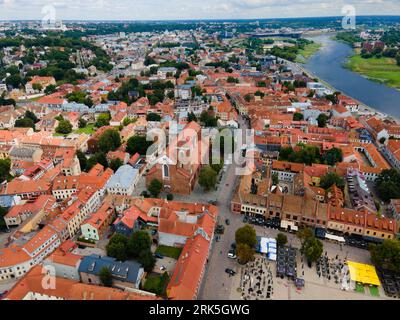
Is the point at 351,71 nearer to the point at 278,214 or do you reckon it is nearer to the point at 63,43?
the point at 278,214

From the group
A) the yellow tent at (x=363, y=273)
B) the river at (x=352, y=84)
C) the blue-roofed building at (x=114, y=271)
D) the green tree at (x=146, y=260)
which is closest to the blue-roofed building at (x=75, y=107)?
the blue-roofed building at (x=114, y=271)

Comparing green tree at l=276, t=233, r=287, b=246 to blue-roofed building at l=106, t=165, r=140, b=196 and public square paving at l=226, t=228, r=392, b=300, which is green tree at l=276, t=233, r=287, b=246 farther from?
blue-roofed building at l=106, t=165, r=140, b=196

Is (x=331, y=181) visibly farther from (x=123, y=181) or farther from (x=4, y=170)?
(x=4, y=170)

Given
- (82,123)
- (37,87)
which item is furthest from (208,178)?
(37,87)

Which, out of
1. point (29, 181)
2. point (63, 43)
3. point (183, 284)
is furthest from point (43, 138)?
point (63, 43)


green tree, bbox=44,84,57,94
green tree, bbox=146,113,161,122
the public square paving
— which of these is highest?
green tree, bbox=44,84,57,94

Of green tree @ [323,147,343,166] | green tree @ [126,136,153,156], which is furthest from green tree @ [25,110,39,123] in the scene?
green tree @ [323,147,343,166]

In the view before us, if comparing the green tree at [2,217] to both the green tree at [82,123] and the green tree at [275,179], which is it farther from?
the green tree at [82,123]
